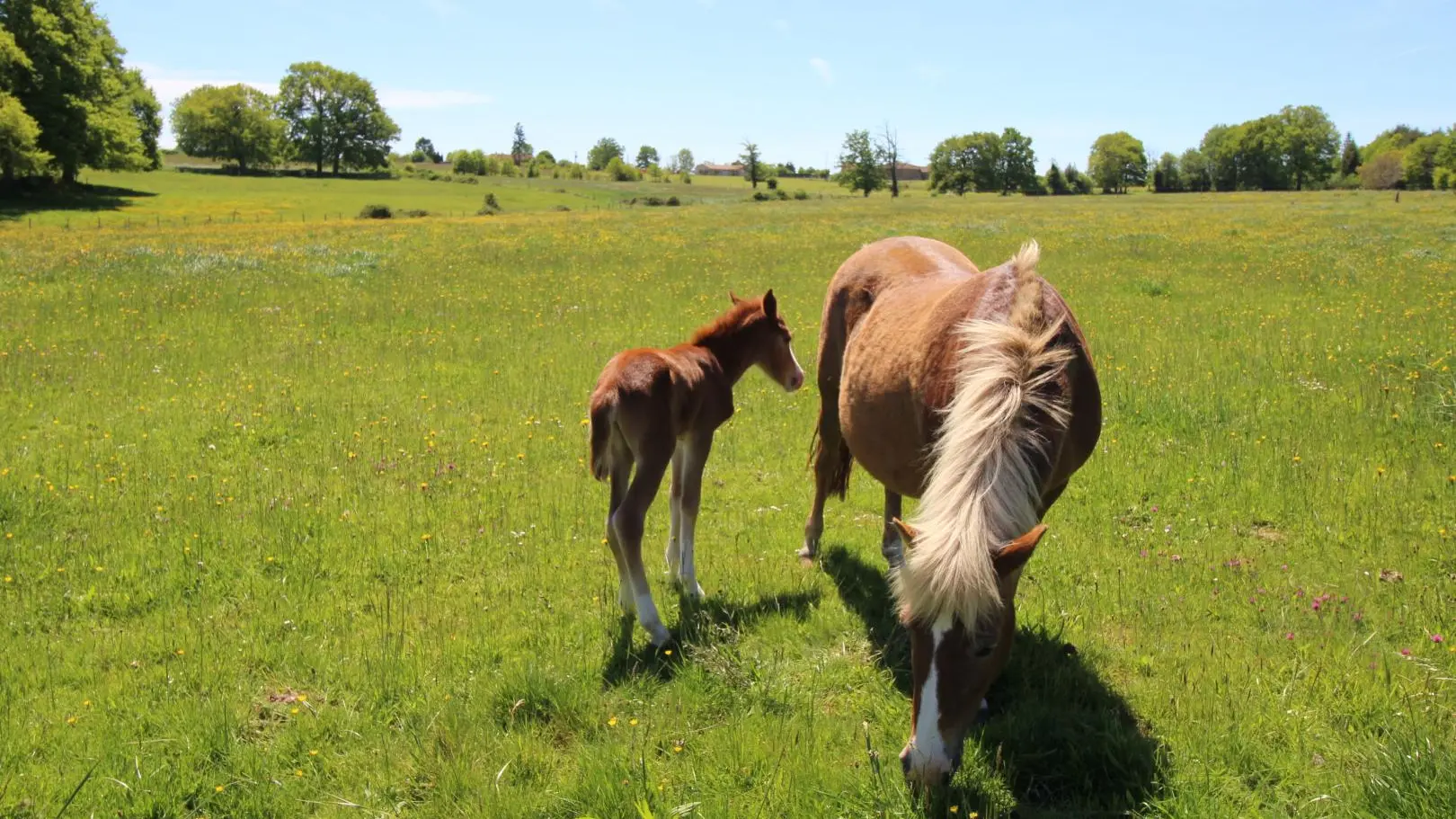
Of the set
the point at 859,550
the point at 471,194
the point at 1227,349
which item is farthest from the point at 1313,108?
the point at 859,550

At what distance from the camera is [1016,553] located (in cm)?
307

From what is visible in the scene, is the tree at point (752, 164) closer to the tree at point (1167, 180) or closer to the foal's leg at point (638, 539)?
the tree at point (1167, 180)

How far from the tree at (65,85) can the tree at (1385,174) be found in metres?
125

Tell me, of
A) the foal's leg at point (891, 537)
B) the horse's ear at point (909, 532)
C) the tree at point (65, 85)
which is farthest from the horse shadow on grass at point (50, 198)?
the horse's ear at point (909, 532)

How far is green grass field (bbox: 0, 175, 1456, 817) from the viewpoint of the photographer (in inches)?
146

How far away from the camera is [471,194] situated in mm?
77875

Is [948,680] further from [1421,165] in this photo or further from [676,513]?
[1421,165]

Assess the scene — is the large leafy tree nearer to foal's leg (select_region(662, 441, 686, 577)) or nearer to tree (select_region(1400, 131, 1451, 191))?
foal's leg (select_region(662, 441, 686, 577))

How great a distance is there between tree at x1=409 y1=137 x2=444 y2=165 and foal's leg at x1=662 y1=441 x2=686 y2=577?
155 meters

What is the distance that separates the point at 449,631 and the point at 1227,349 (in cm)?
1121

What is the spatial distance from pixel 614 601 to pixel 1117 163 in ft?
491

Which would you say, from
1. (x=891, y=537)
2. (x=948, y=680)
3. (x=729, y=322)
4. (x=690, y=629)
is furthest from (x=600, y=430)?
(x=948, y=680)

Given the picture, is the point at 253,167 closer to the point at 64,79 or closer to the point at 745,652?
the point at 64,79

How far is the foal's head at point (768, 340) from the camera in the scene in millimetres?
6742
